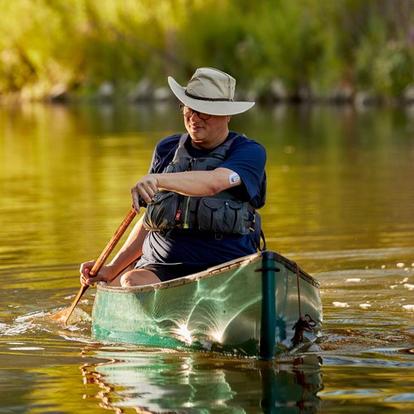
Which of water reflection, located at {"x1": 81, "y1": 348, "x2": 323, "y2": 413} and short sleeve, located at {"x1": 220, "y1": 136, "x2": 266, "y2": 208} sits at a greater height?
short sleeve, located at {"x1": 220, "y1": 136, "x2": 266, "y2": 208}

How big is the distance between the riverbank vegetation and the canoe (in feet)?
131

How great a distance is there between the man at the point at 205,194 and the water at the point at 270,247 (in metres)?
0.51

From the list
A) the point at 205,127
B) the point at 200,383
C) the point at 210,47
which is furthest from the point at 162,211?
the point at 210,47

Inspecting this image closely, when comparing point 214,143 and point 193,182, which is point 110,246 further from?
point 193,182

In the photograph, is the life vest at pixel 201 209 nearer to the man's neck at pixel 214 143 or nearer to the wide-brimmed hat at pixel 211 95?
the man's neck at pixel 214 143

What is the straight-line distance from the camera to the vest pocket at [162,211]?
771cm

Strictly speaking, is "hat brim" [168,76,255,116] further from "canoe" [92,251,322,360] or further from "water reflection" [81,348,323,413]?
"water reflection" [81,348,323,413]

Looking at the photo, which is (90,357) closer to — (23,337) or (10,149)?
(23,337)

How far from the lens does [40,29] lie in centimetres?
7181

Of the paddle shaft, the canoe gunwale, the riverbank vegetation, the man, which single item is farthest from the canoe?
the riverbank vegetation

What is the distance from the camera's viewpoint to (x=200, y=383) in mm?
6852

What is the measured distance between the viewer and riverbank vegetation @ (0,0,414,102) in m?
50.9

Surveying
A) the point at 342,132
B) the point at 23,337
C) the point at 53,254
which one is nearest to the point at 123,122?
the point at 342,132

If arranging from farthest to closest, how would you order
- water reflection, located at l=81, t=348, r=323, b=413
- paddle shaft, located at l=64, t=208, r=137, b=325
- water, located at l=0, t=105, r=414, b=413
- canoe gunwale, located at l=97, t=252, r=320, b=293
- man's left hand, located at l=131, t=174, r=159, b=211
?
paddle shaft, located at l=64, t=208, r=137, b=325, man's left hand, located at l=131, t=174, r=159, b=211, canoe gunwale, located at l=97, t=252, r=320, b=293, water, located at l=0, t=105, r=414, b=413, water reflection, located at l=81, t=348, r=323, b=413
